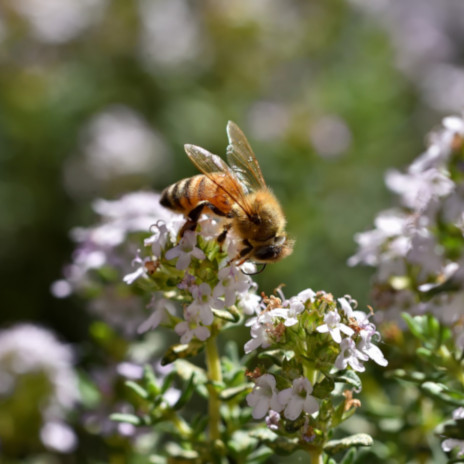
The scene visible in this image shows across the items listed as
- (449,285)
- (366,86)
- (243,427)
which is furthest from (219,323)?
(366,86)

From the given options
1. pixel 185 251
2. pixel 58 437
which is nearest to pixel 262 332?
pixel 185 251

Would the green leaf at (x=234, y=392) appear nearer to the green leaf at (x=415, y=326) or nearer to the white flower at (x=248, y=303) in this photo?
the white flower at (x=248, y=303)

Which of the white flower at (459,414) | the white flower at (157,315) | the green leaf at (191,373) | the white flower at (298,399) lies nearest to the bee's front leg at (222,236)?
the white flower at (157,315)

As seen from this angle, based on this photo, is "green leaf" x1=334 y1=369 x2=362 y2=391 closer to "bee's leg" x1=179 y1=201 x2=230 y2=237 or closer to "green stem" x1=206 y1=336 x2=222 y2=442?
"green stem" x1=206 y1=336 x2=222 y2=442

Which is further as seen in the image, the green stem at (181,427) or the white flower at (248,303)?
the green stem at (181,427)

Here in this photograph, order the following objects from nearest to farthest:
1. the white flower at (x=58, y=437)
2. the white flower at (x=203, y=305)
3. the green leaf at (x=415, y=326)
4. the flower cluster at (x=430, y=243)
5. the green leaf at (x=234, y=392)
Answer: the white flower at (x=203, y=305) → the green leaf at (x=234, y=392) → the green leaf at (x=415, y=326) → the flower cluster at (x=430, y=243) → the white flower at (x=58, y=437)

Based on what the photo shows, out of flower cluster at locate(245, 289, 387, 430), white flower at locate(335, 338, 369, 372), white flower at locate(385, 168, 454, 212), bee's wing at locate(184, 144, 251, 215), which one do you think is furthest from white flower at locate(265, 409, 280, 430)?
white flower at locate(385, 168, 454, 212)
